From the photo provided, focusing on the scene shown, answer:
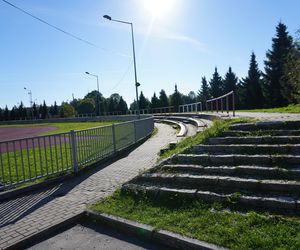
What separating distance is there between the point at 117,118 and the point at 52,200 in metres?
30.8

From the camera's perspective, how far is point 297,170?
5.23 meters

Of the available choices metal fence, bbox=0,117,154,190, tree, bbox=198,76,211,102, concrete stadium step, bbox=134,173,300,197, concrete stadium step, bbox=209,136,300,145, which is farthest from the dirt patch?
tree, bbox=198,76,211,102

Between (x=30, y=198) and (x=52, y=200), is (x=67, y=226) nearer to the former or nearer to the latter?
(x=52, y=200)

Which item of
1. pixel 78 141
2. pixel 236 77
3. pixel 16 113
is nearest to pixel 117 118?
pixel 78 141

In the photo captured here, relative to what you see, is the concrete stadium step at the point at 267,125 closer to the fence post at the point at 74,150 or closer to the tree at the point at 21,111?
the fence post at the point at 74,150

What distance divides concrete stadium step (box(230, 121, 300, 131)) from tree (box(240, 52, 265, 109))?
42.1m

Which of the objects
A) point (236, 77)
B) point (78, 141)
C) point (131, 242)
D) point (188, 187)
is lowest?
point (131, 242)

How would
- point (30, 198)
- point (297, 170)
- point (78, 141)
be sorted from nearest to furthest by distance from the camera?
point (297, 170), point (30, 198), point (78, 141)

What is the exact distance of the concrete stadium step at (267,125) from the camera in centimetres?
717

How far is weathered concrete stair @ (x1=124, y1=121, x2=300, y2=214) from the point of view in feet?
16.0

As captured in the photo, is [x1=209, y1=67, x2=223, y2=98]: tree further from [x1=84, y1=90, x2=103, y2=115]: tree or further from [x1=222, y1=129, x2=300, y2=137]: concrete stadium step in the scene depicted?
[x1=222, y1=129, x2=300, y2=137]: concrete stadium step

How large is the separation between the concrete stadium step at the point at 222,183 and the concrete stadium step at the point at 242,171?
247mm

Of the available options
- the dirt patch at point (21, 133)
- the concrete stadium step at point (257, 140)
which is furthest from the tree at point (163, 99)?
the concrete stadium step at point (257, 140)

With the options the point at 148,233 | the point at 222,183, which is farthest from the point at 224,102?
the point at 148,233
